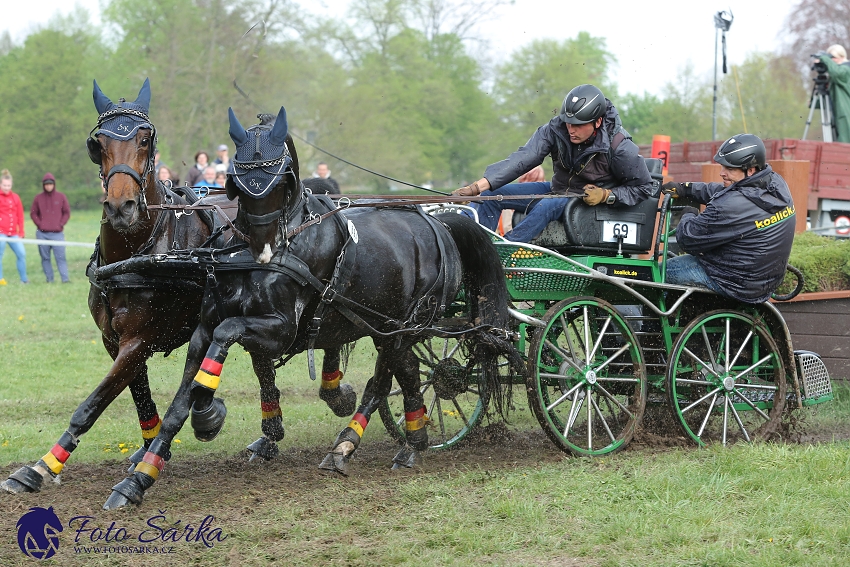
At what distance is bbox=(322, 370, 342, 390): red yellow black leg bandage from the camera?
688 centimetres

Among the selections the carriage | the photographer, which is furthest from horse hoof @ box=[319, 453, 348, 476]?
the photographer

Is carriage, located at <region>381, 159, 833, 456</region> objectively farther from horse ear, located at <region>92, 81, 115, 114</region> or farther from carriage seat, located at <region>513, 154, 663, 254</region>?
horse ear, located at <region>92, 81, 115, 114</region>

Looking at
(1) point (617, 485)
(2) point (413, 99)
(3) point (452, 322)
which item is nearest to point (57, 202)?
(3) point (452, 322)

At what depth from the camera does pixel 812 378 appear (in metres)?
6.84

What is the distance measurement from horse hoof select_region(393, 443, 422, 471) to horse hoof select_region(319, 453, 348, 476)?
401 millimetres

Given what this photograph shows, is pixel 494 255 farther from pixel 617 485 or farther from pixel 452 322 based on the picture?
pixel 617 485

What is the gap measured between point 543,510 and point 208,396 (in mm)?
1875

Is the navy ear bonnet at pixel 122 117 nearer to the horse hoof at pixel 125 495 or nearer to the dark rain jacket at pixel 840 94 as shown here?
the horse hoof at pixel 125 495

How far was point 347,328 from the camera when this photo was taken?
5719mm

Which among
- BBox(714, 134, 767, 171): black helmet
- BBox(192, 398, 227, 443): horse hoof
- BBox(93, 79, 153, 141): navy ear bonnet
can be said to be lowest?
BBox(192, 398, 227, 443): horse hoof


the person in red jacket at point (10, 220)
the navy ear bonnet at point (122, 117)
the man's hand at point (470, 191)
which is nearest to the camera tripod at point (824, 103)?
the man's hand at point (470, 191)

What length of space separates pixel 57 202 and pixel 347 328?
1195 cm

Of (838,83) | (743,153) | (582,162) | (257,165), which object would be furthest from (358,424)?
(838,83)

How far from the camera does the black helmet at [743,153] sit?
6.31 metres
